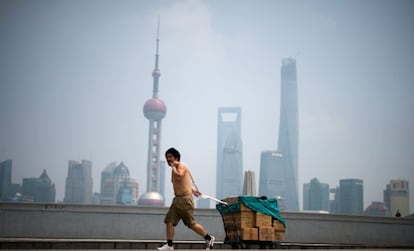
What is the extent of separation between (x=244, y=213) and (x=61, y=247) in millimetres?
4706

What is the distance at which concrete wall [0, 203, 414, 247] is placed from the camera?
57.8 ft

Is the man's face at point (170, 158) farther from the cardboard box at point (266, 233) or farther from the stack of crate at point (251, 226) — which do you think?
the cardboard box at point (266, 233)

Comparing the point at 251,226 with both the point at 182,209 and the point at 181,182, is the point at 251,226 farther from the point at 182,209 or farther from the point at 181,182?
the point at 181,182

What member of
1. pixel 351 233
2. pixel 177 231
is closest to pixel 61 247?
pixel 177 231

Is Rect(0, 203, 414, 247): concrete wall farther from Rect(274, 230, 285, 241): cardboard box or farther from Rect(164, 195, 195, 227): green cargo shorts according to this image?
Rect(164, 195, 195, 227): green cargo shorts

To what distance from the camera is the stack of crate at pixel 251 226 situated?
12.5m

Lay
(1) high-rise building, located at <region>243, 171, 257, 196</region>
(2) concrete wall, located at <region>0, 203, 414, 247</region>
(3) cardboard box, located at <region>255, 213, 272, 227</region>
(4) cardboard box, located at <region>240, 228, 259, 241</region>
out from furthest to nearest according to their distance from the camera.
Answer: (1) high-rise building, located at <region>243, 171, 257, 196</region>, (2) concrete wall, located at <region>0, 203, 414, 247</region>, (3) cardboard box, located at <region>255, 213, 272, 227</region>, (4) cardboard box, located at <region>240, 228, 259, 241</region>

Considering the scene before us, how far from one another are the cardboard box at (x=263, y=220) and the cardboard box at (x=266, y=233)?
0.09 m

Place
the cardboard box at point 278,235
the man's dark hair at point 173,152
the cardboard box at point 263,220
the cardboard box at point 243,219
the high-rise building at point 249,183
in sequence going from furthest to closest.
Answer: the high-rise building at point 249,183 → the cardboard box at point 278,235 → the cardboard box at point 263,220 → the cardboard box at point 243,219 → the man's dark hair at point 173,152

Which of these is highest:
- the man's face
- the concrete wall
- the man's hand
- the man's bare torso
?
the man's face

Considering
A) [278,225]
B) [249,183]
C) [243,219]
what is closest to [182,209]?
[243,219]

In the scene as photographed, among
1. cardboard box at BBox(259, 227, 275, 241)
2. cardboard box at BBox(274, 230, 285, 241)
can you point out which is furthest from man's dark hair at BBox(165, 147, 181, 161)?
cardboard box at BBox(274, 230, 285, 241)

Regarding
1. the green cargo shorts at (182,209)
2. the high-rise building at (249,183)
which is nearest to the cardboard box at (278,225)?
the green cargo shorts at (182,209)

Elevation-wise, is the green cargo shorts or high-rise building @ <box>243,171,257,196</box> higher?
high-rise building @ <box>243,171,257,196</box>
